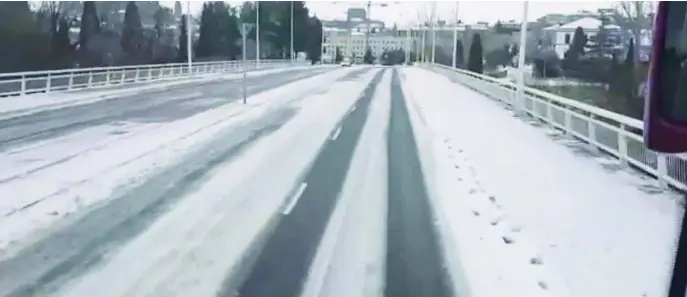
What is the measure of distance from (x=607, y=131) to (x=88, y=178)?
1008cm

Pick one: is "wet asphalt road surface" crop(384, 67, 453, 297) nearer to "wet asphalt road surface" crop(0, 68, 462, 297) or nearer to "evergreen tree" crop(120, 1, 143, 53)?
"wet asphalt road surface" crop(0, 68, 462, 297)

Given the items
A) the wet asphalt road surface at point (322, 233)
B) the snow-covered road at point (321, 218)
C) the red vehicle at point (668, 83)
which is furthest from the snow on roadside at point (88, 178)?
the red vehicle at point (668, 83)

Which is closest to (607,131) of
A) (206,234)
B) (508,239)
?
(508,239)

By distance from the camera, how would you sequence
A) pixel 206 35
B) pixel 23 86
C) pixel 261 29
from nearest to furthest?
pixel 23 86
pixel 206 35
pixel 261 29

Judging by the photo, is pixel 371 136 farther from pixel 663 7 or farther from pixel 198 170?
pixel 663 7

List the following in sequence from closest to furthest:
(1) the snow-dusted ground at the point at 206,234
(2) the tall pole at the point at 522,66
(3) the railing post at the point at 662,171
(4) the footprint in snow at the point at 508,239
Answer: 1. (1) the snow-dusted ground at the point at 206,234
2. (4) the footprint in snow at the point at 508,239
3. (3) the railing post at the point at 662,171
4. (2) the tall pole at the point at 522,66

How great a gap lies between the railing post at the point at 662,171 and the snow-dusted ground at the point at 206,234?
223 inches

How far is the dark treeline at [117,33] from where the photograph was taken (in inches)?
2111

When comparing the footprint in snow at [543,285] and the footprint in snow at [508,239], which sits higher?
the footprint in snow at [543,285]

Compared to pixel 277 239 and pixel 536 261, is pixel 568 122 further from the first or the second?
pixel 277 239

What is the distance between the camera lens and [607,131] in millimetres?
16047

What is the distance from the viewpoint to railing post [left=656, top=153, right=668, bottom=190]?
11820 mm

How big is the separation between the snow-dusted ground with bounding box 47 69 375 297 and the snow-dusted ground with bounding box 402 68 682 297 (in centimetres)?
Answer: 231

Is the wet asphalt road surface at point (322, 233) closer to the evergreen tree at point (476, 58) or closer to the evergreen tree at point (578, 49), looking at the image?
the evergreen tree at point (578, 49)
